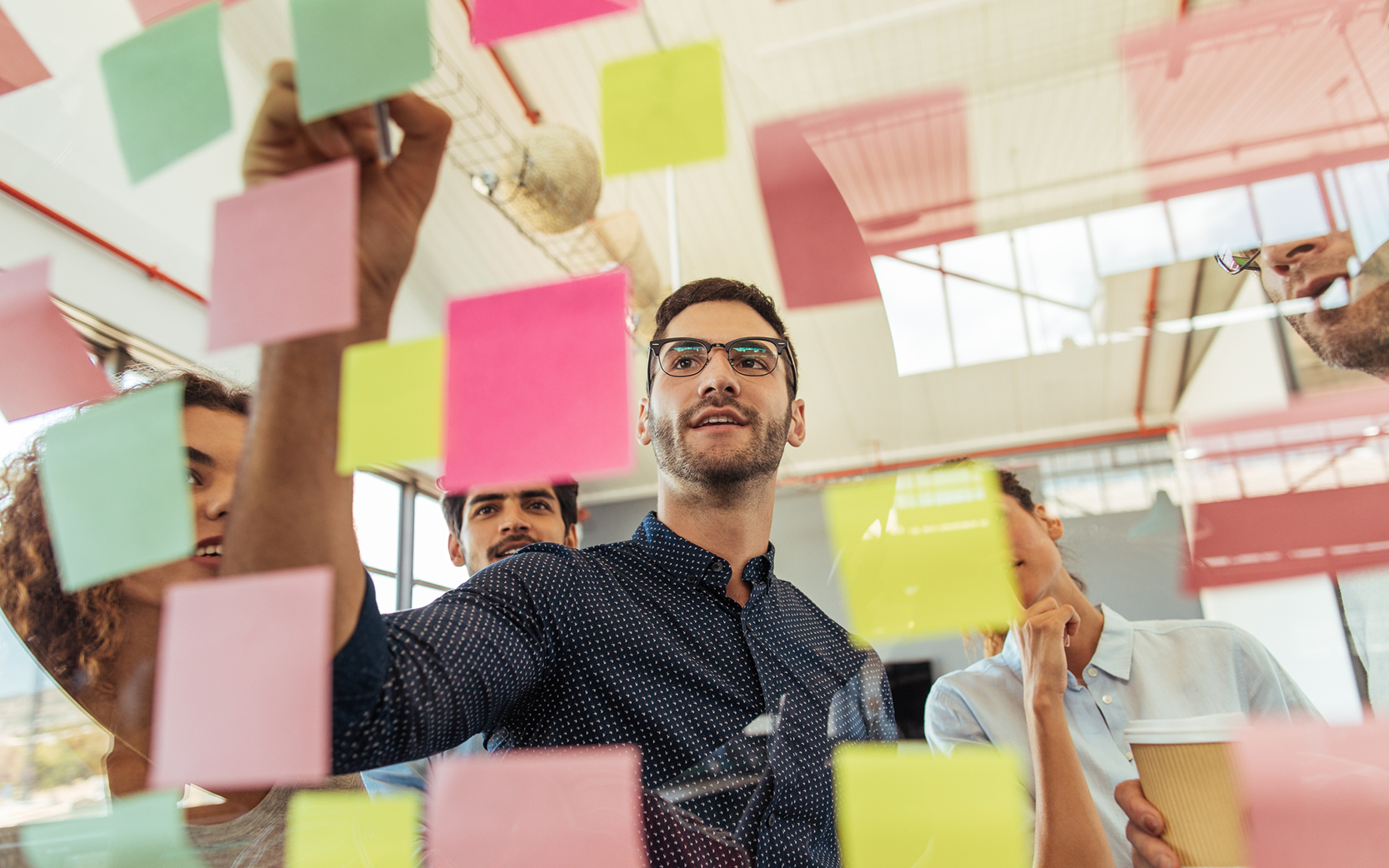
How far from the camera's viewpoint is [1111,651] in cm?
72

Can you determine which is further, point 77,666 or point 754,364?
point 754,364

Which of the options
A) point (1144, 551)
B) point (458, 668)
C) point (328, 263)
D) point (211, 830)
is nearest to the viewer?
point (328, 263)

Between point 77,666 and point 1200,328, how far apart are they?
0.92m

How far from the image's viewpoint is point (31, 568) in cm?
65

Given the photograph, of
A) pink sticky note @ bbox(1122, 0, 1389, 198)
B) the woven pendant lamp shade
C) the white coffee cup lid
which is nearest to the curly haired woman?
the woven pendant lamp shade

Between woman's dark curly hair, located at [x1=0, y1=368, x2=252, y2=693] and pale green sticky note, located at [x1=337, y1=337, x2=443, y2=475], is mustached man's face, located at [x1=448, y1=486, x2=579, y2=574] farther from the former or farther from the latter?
pale green sticky note, located at [x1=337, y1=337, x2=443, y2=475]

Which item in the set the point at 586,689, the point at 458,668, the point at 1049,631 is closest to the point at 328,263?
the point at 458,668

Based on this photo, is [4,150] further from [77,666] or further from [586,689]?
[586,689]

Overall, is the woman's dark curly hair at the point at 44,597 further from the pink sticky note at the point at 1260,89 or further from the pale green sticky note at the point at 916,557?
the pink sticky note at the point at 1260,89

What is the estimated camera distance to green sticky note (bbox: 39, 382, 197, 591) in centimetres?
40

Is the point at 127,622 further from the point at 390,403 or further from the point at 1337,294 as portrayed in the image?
the point at 1337,294

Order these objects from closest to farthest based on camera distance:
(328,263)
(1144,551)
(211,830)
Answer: (328,263) → (211,830) → (1144,551)

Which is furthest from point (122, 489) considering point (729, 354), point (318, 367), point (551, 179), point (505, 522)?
point (505, 522)

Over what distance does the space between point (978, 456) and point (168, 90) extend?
0.78 metres
